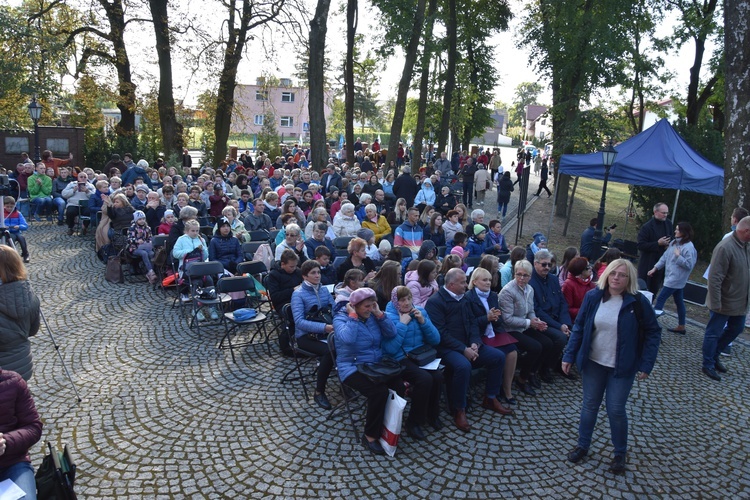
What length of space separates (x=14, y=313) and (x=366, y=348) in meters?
2.78

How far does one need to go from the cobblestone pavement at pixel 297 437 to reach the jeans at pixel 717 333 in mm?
273

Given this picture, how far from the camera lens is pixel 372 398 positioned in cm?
461

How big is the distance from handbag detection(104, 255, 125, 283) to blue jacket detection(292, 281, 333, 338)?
16.6 feet

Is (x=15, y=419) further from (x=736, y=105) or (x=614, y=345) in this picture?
(x=736, y=105)

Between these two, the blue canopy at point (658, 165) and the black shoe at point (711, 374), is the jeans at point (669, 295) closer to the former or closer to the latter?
the black shoe at point (711, 374)

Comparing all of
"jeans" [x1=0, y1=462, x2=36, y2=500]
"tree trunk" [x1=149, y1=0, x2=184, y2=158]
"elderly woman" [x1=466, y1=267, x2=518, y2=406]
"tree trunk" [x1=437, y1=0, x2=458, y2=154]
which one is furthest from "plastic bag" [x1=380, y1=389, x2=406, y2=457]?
"tree trunk" [x1=437, y1=0, x2=458, y2=154]

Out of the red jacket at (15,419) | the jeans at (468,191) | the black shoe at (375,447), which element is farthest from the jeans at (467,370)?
the jeans at (468,191)

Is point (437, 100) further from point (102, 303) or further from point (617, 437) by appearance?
point (617, 437)

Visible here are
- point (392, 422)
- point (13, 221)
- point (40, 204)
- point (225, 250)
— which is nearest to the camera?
point (392, 422)

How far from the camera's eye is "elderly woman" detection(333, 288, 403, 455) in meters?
4.63

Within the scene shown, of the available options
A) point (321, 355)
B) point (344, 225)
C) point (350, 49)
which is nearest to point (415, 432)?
point (321, 355)

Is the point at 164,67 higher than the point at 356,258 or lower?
higher

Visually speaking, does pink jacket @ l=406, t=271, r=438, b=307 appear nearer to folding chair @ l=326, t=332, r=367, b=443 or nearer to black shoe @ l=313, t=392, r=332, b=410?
folding chair @ l=326, t=332, r=367, b=443

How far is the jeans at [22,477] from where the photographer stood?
10.2ft
